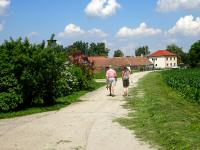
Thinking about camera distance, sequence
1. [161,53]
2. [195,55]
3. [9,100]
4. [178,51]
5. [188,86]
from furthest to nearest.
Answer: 1. [178,51]
2. [161,53]
3. [195,55]
4. [188,86]
5. [9,100]

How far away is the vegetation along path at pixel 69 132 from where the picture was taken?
10320 mm

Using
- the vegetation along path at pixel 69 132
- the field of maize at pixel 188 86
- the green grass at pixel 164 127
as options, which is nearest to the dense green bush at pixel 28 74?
the vegetation along path at pixel 69 132

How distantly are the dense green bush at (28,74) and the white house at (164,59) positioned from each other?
150 metres

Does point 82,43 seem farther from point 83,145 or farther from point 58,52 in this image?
point 83,145

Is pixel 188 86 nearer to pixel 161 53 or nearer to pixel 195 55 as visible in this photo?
pixel 195 55

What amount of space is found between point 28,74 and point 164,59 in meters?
153

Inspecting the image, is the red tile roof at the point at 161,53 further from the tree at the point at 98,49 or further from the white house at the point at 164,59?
the tree at the point at 98,49

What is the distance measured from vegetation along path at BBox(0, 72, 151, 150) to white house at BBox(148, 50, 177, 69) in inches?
6047

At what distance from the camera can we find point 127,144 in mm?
10367

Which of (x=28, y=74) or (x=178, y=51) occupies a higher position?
(x=178, y=51)

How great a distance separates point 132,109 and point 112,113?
1.54 m

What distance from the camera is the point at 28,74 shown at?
18.3 meters

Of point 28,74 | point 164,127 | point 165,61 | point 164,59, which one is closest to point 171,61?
point 165,61

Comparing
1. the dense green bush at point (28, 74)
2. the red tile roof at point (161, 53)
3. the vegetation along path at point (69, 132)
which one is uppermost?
the red tile roof at point (161, 53)
